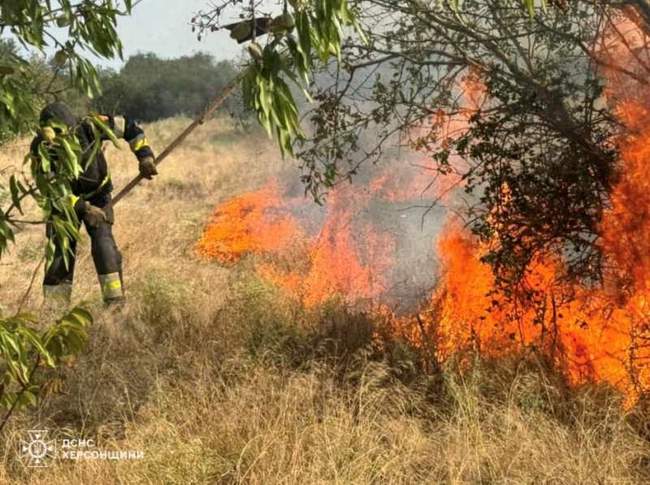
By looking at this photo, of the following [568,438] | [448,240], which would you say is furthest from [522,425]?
[448,240]

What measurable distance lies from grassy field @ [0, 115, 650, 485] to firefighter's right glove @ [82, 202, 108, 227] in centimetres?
76

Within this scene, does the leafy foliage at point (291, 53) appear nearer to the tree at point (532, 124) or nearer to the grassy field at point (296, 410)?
the grassy field at point (296, 410)

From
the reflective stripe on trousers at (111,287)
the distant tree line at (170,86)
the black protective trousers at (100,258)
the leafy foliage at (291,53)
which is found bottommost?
the reflective stripe on trousers at (111,287)

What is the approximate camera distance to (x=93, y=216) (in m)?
5.47

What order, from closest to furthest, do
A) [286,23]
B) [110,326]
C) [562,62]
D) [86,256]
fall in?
[286,23] → [562,62] → [110,326] → [86,256]

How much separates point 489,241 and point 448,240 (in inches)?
52.9

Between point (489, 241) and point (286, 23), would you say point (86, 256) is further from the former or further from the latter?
point (286, 23)

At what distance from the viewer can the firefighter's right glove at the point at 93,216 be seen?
539cm

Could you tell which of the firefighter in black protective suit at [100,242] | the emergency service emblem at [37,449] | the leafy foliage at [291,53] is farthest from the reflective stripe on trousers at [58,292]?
the leafy foliage at [291,53]

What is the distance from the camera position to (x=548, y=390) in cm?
387

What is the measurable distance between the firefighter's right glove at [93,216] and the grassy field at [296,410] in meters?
0.76

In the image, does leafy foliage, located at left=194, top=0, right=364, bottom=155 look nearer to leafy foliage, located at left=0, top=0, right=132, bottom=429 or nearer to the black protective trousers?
leafy foliage, located at left=0, top=0, right=132, bottom=429

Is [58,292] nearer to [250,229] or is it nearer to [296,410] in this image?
[296,410]

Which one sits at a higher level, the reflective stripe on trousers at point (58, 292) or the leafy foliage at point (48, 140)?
the leafy foliage at point (48, 140)
